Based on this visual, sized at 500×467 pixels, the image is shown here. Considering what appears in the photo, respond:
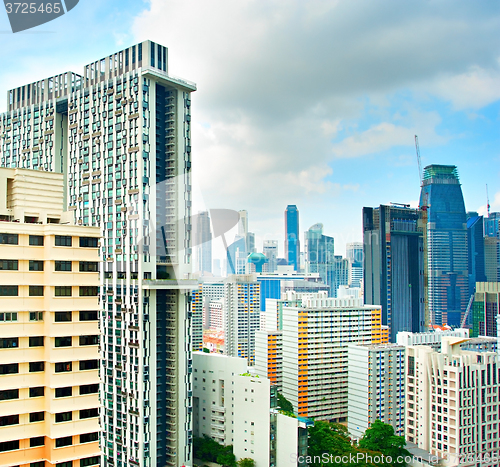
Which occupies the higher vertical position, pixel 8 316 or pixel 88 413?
pixel 8 316

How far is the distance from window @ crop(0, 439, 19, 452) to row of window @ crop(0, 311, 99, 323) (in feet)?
4.83

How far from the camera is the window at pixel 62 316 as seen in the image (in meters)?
6.75

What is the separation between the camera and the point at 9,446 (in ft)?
20.7

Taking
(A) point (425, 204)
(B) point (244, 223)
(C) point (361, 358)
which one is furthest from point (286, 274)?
(C) point (361, 358)

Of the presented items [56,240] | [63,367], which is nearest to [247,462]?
[63,367]

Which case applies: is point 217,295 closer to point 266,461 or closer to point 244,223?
point 244,223

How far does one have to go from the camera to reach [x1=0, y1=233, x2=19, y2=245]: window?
6.52m

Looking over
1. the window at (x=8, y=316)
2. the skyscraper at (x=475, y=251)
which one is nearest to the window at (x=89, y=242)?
the window at (x=8, y=316)

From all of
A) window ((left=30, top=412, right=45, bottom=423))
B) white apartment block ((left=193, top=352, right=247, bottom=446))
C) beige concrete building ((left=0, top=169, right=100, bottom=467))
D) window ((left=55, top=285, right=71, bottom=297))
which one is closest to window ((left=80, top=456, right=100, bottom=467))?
beige concrete building ((left=0, top=169, right=100, bottom=467))

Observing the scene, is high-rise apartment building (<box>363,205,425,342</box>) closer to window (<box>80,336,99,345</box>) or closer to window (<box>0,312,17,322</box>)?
window (<box>80,336,99,345</box>)

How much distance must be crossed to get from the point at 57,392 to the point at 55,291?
4.20 ft

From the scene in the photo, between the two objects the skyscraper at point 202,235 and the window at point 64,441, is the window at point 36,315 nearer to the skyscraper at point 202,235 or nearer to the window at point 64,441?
the window at point 64,441

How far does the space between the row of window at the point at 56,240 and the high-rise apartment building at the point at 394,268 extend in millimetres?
35098

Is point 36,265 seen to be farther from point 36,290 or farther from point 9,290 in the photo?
point 9,290
